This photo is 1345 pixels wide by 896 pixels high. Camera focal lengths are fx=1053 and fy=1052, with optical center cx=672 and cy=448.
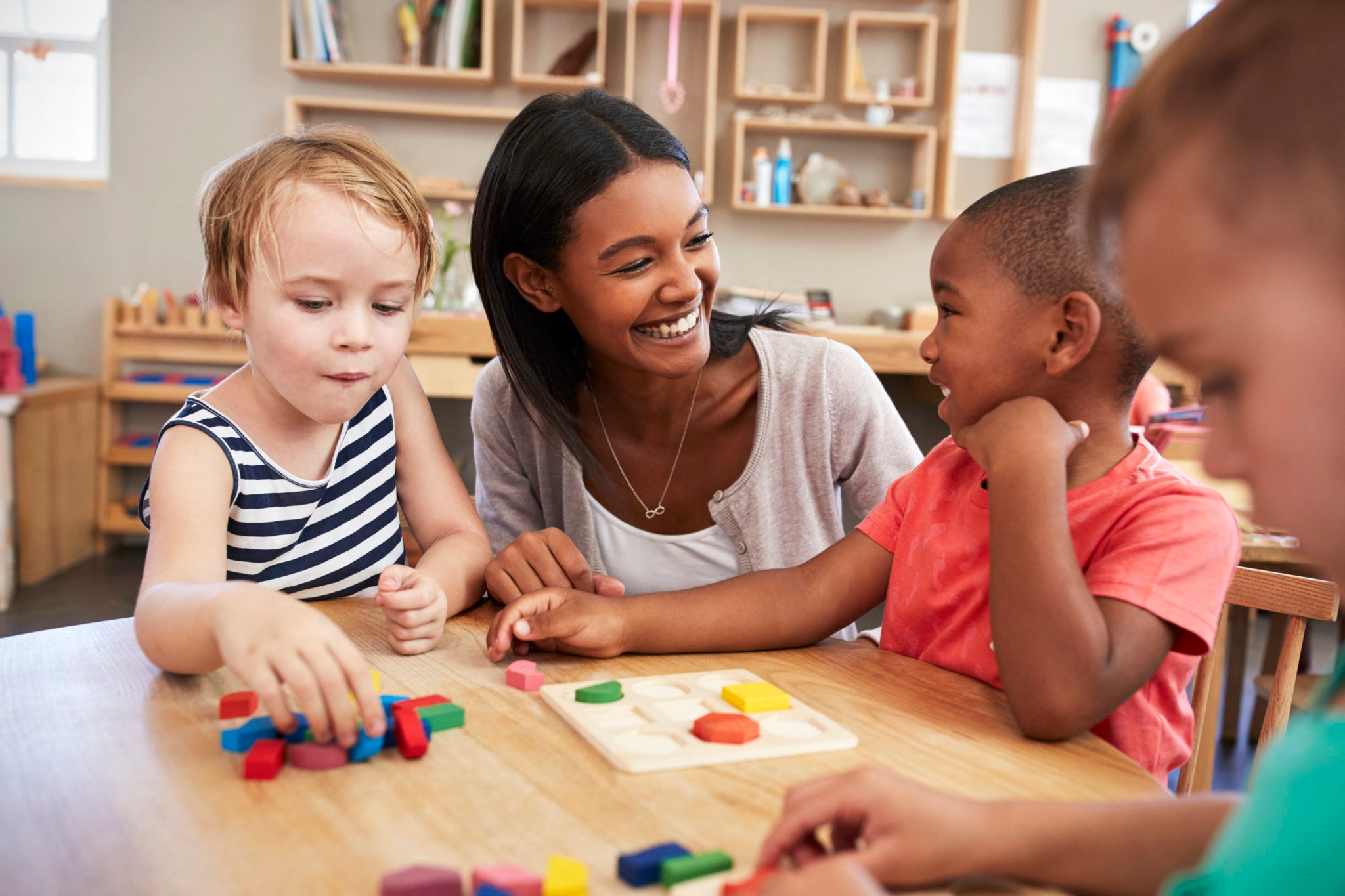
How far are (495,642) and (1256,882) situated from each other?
658 mm

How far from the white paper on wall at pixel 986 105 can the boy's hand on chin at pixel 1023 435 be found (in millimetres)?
3683

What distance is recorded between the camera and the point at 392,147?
14.1 ft

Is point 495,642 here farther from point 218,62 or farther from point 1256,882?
point 218,62

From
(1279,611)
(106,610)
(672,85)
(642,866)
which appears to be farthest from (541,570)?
(672,85)

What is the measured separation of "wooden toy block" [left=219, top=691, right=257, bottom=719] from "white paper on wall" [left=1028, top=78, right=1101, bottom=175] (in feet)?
14.1

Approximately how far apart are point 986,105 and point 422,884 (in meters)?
4.47

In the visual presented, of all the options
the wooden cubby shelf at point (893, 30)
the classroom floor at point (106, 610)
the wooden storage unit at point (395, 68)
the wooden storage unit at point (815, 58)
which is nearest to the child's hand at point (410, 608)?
the classroom floor at point (106, 610)

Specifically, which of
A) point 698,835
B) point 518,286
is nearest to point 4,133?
point 518,286

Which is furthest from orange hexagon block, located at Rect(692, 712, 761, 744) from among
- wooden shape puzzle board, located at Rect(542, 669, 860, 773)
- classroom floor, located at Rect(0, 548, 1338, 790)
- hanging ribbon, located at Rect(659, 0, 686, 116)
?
hanging ribbon, located at Rect(659, 0, 686, 116)

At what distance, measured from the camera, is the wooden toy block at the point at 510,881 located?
51 cm

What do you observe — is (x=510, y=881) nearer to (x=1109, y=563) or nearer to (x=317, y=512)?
(x=1109, y=563)

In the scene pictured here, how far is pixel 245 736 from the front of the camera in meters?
0.70

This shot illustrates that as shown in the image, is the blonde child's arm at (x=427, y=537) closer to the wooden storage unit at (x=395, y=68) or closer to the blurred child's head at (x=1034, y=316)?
the blurred child's head at (x=1034, y=316)

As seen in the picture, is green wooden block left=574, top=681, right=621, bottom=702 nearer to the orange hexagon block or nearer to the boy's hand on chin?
the orange hexagon block
